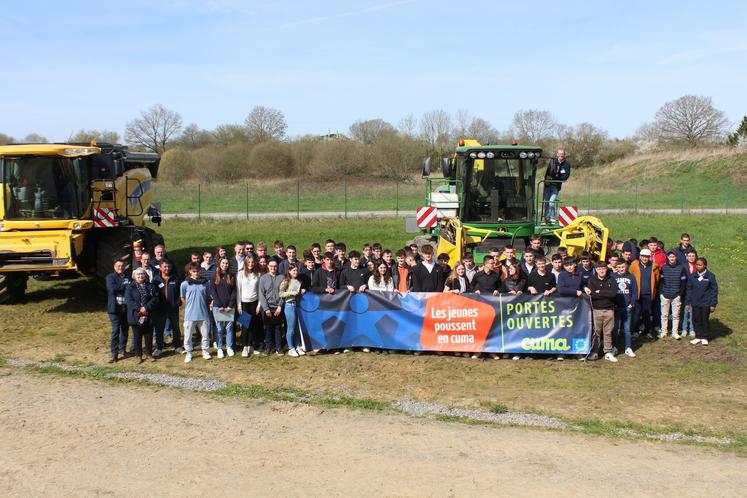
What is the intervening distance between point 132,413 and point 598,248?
9.22m

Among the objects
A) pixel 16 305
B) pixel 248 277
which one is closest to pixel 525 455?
pixel 248 277

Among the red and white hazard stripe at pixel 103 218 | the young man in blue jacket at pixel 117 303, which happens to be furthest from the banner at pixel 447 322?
the red and white hazard stripe at pixel 103 218

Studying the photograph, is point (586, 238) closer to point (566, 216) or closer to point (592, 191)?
point (566, 216)

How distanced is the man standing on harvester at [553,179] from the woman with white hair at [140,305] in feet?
28.5

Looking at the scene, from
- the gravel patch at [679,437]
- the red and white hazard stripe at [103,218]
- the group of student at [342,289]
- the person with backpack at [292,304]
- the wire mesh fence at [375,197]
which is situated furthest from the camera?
the wire mesh fence at [375,197]

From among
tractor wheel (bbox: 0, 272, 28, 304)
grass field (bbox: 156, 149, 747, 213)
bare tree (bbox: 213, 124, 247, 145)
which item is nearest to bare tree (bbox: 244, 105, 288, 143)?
bare tree (bbox: 213, 124, 247, 145)

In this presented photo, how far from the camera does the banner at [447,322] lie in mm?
10938

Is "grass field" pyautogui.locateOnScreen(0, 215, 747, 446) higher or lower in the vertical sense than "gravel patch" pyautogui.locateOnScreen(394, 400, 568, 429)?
higher

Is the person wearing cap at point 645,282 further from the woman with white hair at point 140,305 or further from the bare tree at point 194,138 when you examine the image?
the bare tree at point 194,138

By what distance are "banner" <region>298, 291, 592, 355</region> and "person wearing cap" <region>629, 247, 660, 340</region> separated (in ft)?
4.90

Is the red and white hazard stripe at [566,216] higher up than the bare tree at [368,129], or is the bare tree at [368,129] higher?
the bare tree at [368,129]

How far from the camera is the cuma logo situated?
35.7ft

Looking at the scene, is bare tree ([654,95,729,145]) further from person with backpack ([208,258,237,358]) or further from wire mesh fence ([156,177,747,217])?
person with backpack ([208,258,237,358])

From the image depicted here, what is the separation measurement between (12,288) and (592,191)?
3789 cm
